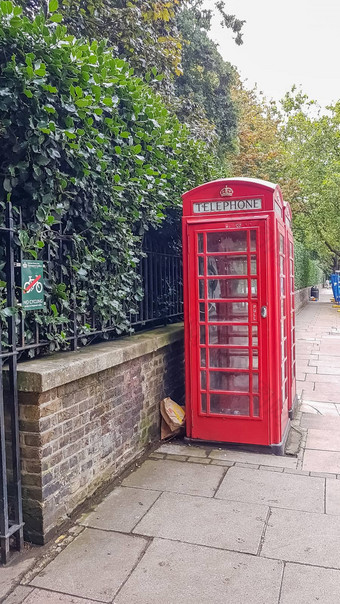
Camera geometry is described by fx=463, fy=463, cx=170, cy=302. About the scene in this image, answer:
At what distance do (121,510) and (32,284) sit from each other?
5.58ft

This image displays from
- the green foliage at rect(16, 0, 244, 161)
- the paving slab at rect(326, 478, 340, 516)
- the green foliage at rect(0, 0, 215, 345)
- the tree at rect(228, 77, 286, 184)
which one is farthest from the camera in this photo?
the tree at rect(228, 77, 286, 184)

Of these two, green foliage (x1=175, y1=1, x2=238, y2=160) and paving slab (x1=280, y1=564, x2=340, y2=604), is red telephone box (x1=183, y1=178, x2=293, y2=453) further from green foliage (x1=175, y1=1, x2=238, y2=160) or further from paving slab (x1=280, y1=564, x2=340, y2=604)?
green foliage (x1=175, y1=1, x2=238, y2=160)

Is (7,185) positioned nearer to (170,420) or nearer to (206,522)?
(206,522)

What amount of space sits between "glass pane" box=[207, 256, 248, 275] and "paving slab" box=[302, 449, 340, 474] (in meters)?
1.83

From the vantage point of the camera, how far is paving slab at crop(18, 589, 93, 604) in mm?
2322

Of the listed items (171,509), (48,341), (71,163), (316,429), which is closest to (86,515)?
(171,509)

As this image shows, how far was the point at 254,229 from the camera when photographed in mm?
4184

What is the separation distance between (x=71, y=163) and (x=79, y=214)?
463 millimetres

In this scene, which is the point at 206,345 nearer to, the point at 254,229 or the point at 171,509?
the point at 254,229

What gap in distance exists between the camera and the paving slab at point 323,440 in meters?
4.65

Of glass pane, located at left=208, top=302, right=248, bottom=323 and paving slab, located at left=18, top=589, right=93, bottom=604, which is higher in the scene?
glass pane, located at left=208, top=302, right=248, bottom=323

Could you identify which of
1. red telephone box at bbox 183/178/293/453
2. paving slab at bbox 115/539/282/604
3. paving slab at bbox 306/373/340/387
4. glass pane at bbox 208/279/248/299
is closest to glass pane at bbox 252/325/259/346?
red telephone box at bbox 183/178/293/453

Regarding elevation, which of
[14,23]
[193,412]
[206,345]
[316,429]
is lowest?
[316,429]

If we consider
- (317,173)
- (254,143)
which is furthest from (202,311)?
(317,173)
